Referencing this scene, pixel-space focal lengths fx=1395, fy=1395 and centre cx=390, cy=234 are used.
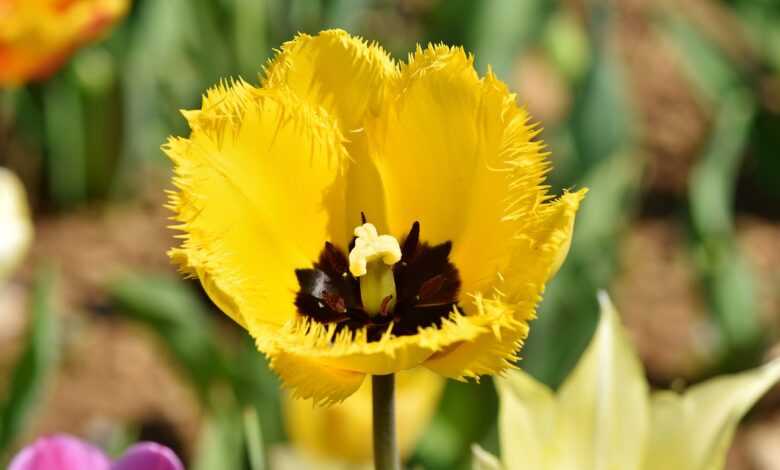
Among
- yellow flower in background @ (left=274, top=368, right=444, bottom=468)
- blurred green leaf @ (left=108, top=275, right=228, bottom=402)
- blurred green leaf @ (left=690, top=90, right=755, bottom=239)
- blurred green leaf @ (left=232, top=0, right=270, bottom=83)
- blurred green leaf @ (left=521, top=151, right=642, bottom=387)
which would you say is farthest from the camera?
blurred green leaf @ (left=232, top=0, right=270, bottom=83)

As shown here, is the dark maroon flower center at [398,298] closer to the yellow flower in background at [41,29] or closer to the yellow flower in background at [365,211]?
the yellow flower in background at [365,211]

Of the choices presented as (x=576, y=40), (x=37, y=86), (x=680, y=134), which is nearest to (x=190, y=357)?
(x=37, y=86)

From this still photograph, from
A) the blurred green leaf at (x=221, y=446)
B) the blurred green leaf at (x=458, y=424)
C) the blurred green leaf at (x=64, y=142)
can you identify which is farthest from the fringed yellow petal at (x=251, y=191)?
the blurred green leaf at (x=64, y=142)

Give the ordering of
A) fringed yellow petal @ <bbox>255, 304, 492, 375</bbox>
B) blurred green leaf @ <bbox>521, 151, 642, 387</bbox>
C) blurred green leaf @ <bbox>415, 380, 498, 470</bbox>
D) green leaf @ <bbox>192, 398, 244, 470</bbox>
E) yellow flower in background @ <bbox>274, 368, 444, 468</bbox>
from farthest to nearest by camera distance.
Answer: blurred green leaf @ <bbox>521, 151, 642, 387</bbox>, blurred green leaf @ <bbox>415, 380, 498, 470</bbox>, yellow flower in background @ <bbox>274, 368, 444, 468</bbox>, green leaf @ <bbox>192, 398, 244, 470</bbox>, fringed yellow petal @ <bbox>255, 304, 492, 375</bbox>

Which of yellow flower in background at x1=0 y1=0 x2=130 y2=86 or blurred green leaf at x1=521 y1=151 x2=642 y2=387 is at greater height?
yellow flower in background at x1=0 y1=0 x2=130 y2=86

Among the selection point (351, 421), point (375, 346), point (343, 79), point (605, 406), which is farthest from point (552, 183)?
point (375, 346)

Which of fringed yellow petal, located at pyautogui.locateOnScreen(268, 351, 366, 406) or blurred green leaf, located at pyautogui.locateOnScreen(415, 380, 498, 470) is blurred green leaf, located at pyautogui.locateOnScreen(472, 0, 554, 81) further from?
fringed yellow petal, located at pyautogui.locateOnScreen(268, 351, 366, 406)

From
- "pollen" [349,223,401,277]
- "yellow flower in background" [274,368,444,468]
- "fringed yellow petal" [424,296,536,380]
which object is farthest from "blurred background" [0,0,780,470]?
"fringed yellow petal" [424,296,536,380]

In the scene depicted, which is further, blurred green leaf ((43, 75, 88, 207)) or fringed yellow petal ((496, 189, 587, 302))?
blurred green leaf ((43, 75, 88, 207))
